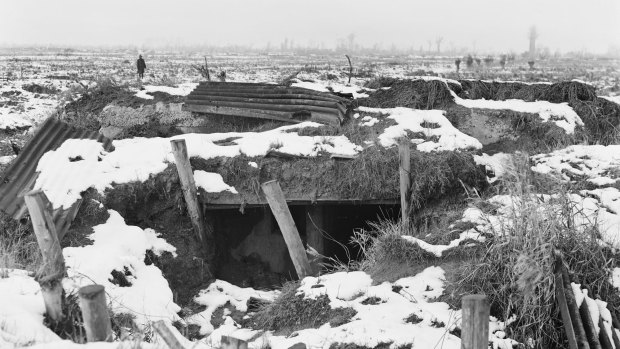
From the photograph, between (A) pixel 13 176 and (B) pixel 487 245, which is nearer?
(B) pixel 487 245

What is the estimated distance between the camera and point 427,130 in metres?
9.04

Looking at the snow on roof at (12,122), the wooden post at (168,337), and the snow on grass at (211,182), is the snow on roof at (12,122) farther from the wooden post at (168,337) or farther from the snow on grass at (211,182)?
the wooden post at (168,337)

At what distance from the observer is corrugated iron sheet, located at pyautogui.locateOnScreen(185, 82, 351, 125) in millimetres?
9828

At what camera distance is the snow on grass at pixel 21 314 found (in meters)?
3.78

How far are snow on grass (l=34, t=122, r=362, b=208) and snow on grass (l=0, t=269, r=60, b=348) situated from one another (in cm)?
218

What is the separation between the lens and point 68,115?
436 inches

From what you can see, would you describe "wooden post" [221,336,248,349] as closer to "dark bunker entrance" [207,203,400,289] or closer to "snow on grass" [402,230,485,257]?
"snow on grass" [402,230,485,257]

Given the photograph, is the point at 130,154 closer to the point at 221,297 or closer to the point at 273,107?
the point at 221,297

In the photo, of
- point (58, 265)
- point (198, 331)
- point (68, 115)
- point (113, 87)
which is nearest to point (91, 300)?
point (58, 265)

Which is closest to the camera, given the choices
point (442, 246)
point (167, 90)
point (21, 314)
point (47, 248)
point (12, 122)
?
point (21, 314)

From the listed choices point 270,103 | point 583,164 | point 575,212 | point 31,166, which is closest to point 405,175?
point 575,212

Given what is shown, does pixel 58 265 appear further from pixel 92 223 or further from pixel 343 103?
pixel 343 103

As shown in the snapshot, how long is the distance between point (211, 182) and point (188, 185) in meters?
0.45

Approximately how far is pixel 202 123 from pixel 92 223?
163 inches
